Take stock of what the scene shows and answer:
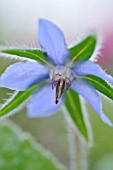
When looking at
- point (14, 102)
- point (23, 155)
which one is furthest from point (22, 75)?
point (23, 155)

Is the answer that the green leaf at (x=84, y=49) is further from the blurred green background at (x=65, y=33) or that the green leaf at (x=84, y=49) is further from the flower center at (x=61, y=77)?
the blurred green background at (x=65, y=33)

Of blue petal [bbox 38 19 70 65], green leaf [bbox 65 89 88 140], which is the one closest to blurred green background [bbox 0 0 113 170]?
green leaf [bbox 65 89 88 140]

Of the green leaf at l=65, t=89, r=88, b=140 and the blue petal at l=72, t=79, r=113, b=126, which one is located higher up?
the blue petal at l=72, t=79, r=113, b=126

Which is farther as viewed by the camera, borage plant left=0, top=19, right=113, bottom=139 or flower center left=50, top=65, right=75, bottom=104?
flower center left=50, top=65, right=75, bottom=104

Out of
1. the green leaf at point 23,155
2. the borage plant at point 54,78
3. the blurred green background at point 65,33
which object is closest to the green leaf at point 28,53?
the borage plant at point 54,78

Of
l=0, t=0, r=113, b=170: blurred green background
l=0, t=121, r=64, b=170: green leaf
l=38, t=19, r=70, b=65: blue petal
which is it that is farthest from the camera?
l=0, t=0, r=113, b=170: blurred green background

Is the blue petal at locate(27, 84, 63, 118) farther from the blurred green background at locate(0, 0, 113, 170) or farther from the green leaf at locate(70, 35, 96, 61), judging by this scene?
the blurred green background at locate(0, 0, 113, 170)

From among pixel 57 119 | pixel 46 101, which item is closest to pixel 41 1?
pixel 57 119
